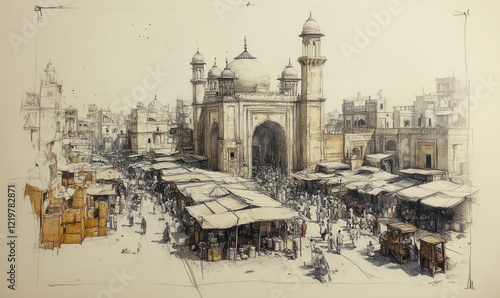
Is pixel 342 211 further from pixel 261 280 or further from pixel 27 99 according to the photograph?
pixel 27 99

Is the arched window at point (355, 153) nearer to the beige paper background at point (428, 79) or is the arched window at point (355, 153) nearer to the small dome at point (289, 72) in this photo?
the beige paper background at point (428, 79)

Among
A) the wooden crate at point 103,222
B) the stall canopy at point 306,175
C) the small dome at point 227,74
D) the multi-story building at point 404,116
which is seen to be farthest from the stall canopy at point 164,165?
the multi-story building at point 404,116

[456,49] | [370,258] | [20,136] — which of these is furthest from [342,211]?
[20,136]

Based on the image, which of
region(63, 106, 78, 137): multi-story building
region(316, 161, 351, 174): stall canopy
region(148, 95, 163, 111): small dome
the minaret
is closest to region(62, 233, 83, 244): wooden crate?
region(63, 106, 78, 137): multi-story building

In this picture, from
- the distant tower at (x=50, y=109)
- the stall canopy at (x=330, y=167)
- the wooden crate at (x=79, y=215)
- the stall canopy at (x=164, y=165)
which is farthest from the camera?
the stall canopy at (x=330, y=167)

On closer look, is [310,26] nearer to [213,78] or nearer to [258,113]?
[213,78]

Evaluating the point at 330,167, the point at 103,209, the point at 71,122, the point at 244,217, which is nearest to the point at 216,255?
the point at 244,217

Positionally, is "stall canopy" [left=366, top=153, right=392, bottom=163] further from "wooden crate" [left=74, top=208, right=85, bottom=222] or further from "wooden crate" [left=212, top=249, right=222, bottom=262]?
"wooden crate" [left=74, top=208, right=85, bottom=222]
